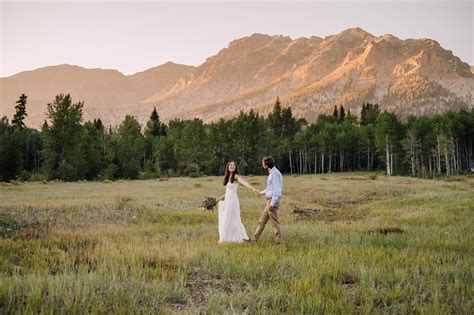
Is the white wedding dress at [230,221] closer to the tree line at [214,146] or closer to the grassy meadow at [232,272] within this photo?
the grassy meadow at [232,272]

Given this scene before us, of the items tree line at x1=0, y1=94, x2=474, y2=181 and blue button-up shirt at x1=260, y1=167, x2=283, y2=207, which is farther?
tree line at x1=0, y1=94, x2=474, y2=181

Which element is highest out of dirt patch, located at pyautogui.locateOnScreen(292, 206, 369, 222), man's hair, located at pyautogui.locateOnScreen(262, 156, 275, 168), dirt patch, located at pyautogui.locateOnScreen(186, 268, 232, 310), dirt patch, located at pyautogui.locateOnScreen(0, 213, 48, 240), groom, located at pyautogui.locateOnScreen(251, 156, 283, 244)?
man's hair, located at pyautogui.locateOnScreen(262, 156, 275, 168)

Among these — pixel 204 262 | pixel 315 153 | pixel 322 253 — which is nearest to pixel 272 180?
pixel 322 253

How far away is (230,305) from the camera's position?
240 inches

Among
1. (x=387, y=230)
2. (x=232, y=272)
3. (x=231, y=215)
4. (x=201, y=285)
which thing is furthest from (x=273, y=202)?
(x=387, y=230)

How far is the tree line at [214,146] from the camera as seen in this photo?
197 ft

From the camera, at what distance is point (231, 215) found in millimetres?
13352

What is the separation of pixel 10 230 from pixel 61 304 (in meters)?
9.26

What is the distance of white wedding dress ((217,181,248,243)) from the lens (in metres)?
13.0

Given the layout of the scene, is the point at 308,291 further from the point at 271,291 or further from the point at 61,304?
the point at 61,304

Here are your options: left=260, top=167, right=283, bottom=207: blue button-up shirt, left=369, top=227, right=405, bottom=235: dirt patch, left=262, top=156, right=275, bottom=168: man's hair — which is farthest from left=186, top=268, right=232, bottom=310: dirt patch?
left=369, top=227, right=405, bottom=235: dirt patch

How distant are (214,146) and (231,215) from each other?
3414 inches

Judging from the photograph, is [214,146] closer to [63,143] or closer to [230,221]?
[63,143]

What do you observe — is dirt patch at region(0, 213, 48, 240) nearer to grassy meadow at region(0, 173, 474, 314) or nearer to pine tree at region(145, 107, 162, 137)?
grassy meadow at region(0, 173, 474, 314)
